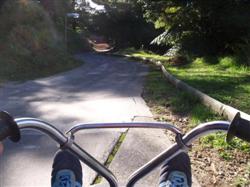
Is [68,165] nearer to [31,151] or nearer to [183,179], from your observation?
[183,179]

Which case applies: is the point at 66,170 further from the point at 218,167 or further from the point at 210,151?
the point at 210,151

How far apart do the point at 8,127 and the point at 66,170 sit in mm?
665

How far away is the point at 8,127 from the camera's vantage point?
179 centimetres

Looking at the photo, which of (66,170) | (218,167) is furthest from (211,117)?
(66,170)

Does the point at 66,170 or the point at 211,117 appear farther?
the point at 211,117

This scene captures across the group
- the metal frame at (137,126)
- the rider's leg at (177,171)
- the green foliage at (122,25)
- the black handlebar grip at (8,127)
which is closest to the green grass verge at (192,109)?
the rider's leg at (177,171)

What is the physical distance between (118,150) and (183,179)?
2858mm

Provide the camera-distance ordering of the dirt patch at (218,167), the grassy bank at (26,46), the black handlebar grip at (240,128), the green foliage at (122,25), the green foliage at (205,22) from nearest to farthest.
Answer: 1. the black handlebar grip at (240,128)
2. the dirt patch at (218,167)
3. the grassy bank at (26,46)
4. the green foliage at (205,22)
5. the green foliage at (122,25)

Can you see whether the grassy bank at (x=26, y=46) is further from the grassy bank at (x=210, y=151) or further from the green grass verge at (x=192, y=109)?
the grassy bank at (x=210, y=151)

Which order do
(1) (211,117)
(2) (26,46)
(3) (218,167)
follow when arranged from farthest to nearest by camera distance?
(2) (26,46)
(1) (211,117)
(3) (218,167)

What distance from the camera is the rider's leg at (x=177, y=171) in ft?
7.78

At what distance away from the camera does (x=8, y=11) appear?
19953 millimetres

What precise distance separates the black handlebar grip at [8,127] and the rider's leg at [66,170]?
22.0 inches

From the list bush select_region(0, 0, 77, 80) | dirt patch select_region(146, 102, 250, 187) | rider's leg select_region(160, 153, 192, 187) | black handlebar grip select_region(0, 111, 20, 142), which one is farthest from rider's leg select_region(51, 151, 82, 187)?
bush select_region(0, 0, 77, 80)
